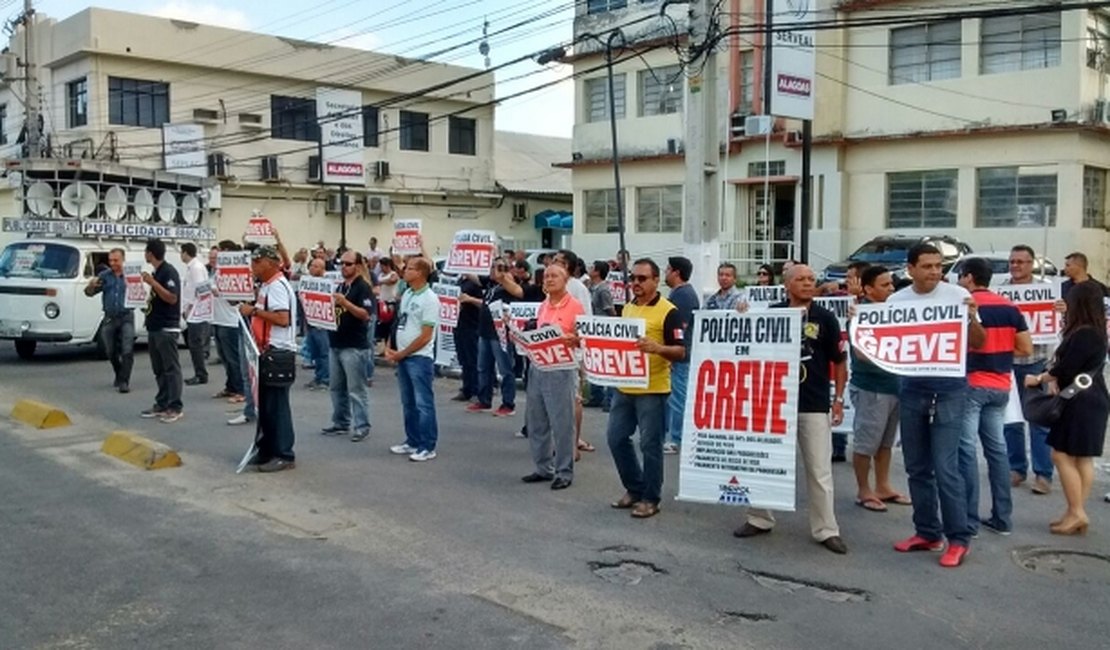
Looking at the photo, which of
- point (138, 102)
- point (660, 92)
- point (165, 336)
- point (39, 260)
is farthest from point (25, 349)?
point (660, 92)

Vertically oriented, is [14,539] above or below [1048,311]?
below


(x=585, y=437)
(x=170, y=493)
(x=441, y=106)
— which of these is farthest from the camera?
(x=441, y=106)

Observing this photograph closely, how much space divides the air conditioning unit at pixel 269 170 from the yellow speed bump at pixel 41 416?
23948mm

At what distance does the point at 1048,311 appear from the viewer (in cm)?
876

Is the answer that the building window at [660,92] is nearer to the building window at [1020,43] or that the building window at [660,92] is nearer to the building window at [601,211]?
the building window at [601,211]

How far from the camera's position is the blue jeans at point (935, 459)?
21.1 feet

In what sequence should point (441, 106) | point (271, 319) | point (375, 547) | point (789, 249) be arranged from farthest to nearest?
point (441, 106), point (789, 249), point (271, 319), point (375, 547)

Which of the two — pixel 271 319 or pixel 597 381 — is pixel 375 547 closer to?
pixel 597 381

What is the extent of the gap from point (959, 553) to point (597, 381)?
107 inches

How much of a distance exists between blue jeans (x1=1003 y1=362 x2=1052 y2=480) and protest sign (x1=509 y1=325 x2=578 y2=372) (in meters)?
3.52

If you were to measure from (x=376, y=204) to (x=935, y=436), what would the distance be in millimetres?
32882

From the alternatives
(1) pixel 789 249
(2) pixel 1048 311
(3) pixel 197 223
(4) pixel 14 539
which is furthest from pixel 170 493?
(1) pixel 789 249

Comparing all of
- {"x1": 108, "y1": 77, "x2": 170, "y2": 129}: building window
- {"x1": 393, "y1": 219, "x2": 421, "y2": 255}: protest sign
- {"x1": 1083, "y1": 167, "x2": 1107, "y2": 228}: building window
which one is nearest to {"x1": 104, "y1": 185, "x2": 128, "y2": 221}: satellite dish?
{"x1": 393, "y1": 219, "x2": 421, "y2": 255}: protest sign

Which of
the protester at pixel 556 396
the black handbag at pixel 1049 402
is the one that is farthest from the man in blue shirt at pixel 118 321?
the black handbag at pixel 1049 402
